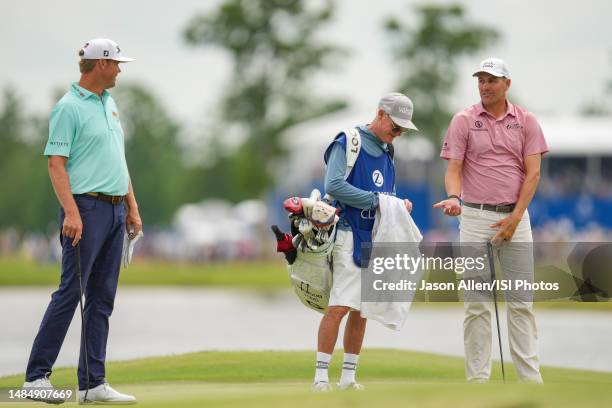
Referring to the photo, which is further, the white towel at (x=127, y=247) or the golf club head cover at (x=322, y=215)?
the white towel at (x=127, y=247)

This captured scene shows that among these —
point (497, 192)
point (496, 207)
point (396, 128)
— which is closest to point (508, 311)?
point (496, 207)

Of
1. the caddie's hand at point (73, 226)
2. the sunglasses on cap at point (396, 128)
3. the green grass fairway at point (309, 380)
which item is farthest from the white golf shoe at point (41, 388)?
the sunglasses on cap at point (396, 128)

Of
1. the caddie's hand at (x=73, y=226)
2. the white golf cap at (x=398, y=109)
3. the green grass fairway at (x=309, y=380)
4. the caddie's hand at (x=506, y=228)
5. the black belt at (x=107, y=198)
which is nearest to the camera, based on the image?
the green grass fairway at (x=309, y=380)

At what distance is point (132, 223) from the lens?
356 inches

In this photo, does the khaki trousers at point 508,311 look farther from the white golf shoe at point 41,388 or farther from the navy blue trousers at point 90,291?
the white golf shoe at point 41,388

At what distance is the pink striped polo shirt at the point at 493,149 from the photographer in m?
9.34

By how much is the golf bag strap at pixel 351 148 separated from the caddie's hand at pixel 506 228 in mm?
1193

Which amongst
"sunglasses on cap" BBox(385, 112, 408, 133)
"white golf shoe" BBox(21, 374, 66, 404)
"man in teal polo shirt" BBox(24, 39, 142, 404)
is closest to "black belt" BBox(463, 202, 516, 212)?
"sunglasses on cap" BBox(385, 112, 408, 133)

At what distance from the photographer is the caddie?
8.77 metres

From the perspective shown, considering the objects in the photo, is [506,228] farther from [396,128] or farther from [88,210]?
[88,210]

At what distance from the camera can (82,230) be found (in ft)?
27.8

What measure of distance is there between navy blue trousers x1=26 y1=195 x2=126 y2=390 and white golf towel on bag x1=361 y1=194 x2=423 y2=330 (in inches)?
69.0

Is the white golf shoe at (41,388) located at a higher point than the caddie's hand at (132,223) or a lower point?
lower

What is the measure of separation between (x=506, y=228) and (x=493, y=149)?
596 mm
